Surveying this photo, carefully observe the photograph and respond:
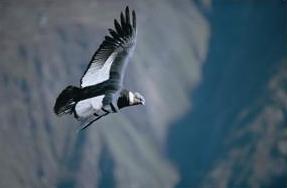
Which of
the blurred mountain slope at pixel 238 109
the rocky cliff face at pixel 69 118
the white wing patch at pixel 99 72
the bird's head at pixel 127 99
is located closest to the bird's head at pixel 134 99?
the bird's head at pixel 127 99

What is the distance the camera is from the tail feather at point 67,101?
4977mm

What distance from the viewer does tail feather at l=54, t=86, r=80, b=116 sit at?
498cm

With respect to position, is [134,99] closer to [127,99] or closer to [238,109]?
[127,99]

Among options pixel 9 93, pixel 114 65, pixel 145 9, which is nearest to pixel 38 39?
pixel 9 93

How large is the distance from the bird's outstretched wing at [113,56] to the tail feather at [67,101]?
79mm

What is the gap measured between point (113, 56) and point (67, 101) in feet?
1.44

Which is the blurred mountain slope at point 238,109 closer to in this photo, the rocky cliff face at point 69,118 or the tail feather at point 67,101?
the rocky cliff face at point 69,118

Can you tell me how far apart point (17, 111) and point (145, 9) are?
5723mm

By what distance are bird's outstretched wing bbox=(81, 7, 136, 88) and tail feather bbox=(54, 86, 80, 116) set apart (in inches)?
3.1

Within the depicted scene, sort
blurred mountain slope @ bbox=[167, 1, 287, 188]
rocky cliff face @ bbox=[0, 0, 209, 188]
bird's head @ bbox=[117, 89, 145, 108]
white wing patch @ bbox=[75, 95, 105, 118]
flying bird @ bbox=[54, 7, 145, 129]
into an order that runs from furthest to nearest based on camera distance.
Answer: blurred mountain slope @ bbox=[167, 1, 287, 188] → rocky cliff face @ bbox=[0, 0, 209, 188] → bird's head @ bbox=[117, 89, 145, 108] → flying bird @ bbox=[54, 7, 145, 129] → white wing patch @ bbox=[75, 95, 105, 118]

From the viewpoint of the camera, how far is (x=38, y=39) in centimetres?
2264

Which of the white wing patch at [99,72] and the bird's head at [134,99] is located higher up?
the white wing patch at [99,72]

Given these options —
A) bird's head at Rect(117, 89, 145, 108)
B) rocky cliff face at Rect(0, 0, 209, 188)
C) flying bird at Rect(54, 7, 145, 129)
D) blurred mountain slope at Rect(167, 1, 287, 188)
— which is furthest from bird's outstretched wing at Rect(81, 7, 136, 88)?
rocky cliff face at Rect(0, 0, 209, 188)

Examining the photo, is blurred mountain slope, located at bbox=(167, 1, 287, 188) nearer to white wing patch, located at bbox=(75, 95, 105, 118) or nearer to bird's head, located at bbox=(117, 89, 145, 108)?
bird's head, located at bbox=(117, 89, 145, 108)
